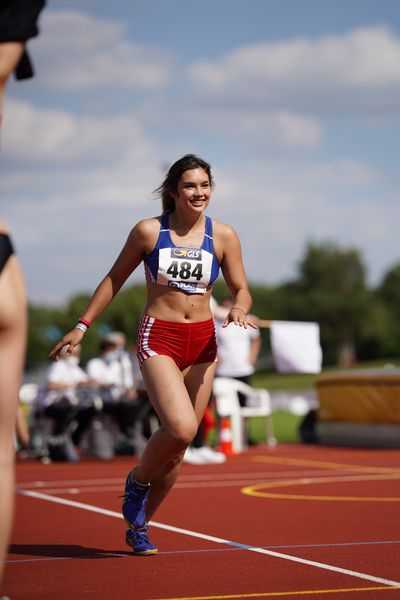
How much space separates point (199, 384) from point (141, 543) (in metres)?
1.04

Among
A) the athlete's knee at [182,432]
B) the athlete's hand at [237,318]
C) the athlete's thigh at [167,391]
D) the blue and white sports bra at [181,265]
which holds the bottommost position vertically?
the athlete's knee at [182,432]

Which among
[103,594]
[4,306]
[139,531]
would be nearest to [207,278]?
[139,531]

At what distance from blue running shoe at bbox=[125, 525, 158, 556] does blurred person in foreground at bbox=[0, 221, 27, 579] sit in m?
2.97

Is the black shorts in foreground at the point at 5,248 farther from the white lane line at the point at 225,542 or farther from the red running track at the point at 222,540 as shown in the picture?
the white lane line at the point at 225,542

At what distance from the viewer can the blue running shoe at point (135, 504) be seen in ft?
23.6

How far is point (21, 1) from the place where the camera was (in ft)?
13.8

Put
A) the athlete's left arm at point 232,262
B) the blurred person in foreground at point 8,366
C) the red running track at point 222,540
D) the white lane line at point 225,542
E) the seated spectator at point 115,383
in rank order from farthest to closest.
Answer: the seated spectator at point 115,383 → the athlete's left arm at point 232,262 → the white lane line at point 225,542 → the red running track at point 222,540 → the blurred person in foreground at point 8,366

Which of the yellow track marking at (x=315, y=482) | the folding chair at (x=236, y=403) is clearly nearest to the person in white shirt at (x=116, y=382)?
the folding chair at (x=236, y=403)

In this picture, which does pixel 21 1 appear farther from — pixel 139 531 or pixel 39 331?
pixel 39 331

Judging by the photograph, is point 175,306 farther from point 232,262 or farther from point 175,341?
point 232,262

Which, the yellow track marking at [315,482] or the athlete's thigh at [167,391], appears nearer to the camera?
the athlete's thigh at [167,391]

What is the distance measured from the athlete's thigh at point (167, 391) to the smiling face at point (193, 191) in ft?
3.27

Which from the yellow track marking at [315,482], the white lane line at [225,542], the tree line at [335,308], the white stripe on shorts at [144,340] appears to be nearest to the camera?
the white lane line at [225,542]

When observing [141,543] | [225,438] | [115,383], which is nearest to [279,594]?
[141,543]
